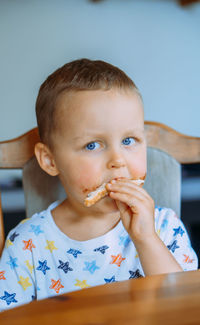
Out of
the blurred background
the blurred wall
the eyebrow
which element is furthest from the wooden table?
the blurred wall

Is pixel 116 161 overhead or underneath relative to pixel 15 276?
overhead

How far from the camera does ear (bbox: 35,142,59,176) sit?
109 centimetres

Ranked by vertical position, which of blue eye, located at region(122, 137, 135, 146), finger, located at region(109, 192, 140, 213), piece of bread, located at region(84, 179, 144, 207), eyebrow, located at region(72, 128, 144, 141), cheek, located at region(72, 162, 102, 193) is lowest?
finger, located at region(109, 192, 140, 213)

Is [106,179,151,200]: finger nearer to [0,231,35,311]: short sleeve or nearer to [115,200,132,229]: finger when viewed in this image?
[115,200,132,229]: finger

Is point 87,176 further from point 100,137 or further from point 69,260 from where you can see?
point 69,260

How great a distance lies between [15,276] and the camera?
1027mm

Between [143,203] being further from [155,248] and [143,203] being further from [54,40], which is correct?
[54,40]

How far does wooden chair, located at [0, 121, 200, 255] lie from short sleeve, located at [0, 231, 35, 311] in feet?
0.55

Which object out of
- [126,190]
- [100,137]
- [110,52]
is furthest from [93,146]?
[110,52]

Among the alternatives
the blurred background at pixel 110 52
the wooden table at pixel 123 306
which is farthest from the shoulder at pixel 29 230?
the blurred background at pixel 110 52

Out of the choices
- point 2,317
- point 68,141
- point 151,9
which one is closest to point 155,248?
point 68,141

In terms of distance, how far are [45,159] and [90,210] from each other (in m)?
0.19

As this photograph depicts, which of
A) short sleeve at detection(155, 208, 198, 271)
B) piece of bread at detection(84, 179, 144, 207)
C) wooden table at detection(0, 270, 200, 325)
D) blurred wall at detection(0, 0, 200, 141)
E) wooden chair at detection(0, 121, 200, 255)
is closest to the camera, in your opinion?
wooden table at detection(0, 270, 200, 325)

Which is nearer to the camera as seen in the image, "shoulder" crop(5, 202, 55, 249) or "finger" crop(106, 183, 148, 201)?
"finger" crop(106, 183, 148, 201)
